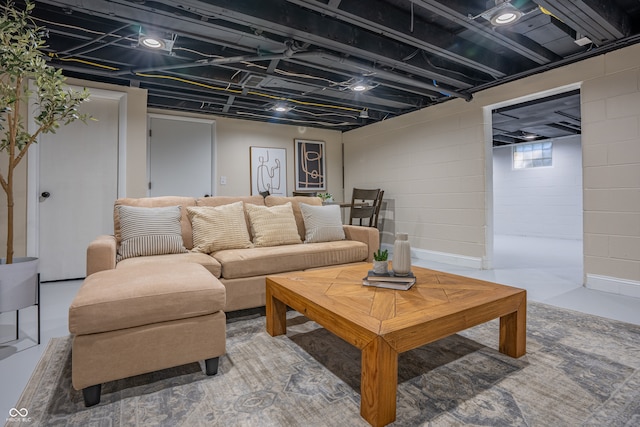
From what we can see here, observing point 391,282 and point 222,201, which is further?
point 222,201

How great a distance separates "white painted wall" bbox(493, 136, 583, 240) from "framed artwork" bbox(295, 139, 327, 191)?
16.9 feet

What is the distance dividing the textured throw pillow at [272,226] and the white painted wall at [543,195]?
704 cm

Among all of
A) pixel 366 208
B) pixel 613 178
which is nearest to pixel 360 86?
pixel 366 208

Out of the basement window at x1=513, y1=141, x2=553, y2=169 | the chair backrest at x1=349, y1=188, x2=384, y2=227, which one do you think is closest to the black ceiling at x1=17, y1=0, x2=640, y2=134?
the chair backrest at x1=349, y1=188, x2=384, y2=227

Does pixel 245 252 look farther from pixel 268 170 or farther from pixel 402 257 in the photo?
pixel 268 170

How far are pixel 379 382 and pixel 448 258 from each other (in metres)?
3.62

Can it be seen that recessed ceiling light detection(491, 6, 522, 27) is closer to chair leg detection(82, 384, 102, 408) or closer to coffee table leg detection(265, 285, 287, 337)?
coffee table leg detection(265, 285, 287, 337)

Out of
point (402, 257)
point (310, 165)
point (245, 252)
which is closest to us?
point (402, 257)

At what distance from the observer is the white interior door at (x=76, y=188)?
348cm

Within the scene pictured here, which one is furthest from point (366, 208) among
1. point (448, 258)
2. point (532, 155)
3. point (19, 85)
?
point (532, 155)

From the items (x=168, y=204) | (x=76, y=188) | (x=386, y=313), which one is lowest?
(x=386, y=313)

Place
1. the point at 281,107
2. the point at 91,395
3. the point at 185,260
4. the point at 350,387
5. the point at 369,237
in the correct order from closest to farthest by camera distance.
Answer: the point at 91,395, the point at 350,387, the point at 185,260, the point at 369,237, the point at 281,107

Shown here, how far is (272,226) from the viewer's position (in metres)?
2.92

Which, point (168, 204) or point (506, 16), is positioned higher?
point (506, 16)
